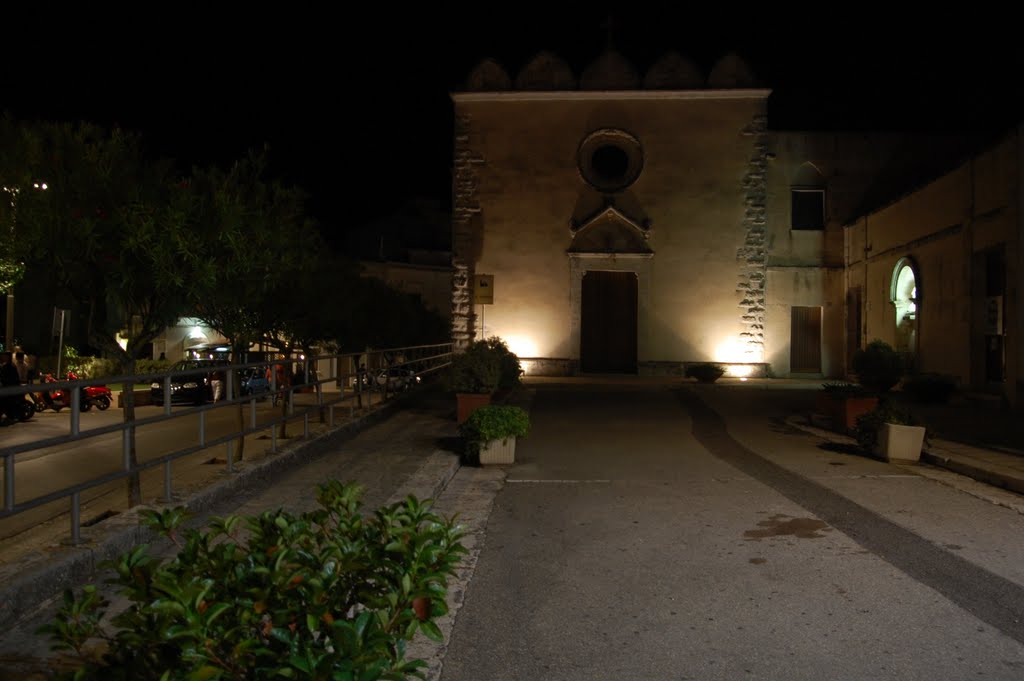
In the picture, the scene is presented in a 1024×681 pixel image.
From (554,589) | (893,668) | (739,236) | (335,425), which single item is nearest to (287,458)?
(335,425)

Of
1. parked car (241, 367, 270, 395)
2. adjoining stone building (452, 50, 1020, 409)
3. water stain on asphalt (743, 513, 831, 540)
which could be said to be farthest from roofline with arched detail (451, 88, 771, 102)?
water stain on asphalt (743, 513, 831, 540)

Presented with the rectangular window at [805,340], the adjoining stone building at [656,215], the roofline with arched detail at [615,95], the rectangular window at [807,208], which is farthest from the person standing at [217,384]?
the rectangular window at [807,208]

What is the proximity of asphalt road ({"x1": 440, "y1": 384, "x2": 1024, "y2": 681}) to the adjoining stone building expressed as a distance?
17.7 meters

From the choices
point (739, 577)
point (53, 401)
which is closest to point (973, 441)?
point (739, 577)

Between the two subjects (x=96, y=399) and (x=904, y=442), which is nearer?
(x=904, y=442)

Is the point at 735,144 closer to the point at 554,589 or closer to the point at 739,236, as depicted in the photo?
the point at 739,236

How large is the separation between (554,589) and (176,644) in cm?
349

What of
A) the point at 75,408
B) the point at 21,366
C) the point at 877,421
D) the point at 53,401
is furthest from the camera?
the point at 53,401

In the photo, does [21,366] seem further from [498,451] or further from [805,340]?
[805,340]

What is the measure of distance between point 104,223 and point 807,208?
25148 mm

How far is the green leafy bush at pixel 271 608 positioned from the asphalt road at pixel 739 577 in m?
1.66

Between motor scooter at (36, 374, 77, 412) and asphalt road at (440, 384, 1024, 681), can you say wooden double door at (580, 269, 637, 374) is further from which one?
asphalt road at (440, 384, 1024, 681)

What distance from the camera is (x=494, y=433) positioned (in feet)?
34.5

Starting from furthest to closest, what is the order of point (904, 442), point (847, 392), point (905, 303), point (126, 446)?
1. point (905, 303)
2. point (847, 392)
3. point (904, 442)
4. point (126, 446)
